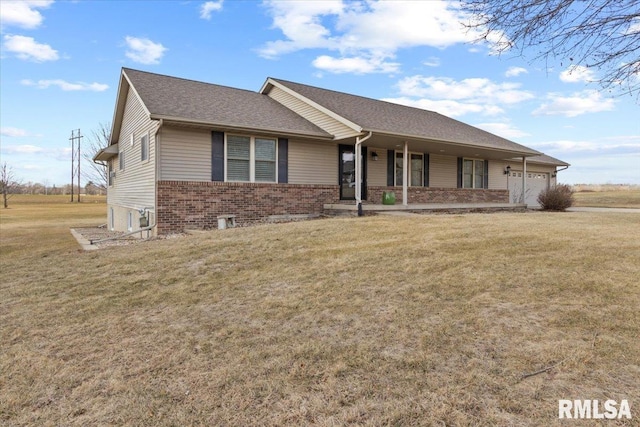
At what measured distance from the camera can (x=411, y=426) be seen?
223cm

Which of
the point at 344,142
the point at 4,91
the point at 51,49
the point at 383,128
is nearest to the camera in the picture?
the point at 383,128

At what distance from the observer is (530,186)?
22.3 m

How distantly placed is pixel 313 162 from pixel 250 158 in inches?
91.9

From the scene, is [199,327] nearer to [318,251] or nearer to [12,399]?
[12,399]

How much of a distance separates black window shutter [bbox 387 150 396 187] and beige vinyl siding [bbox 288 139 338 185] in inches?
97.2

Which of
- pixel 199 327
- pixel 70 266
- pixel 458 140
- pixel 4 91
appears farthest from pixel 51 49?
pixel 199 327

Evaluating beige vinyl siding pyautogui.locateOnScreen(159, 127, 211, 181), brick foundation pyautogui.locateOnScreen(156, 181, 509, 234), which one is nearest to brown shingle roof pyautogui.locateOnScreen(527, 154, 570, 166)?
brick foundation pyautogui.locateOnScreen(156, 181, 509, 234)

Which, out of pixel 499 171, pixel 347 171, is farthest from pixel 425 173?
pixel 499 171

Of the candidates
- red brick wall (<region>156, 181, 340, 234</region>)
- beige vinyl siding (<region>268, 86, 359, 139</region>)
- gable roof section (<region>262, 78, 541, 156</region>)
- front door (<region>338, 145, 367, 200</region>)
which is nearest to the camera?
red brick wall (<region>156, 181, 340, 234</region>)

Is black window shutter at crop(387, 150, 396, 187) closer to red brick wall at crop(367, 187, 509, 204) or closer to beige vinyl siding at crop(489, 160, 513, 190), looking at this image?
red brick wall at crop(367, 187, 509, 204)

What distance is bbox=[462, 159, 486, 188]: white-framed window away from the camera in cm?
1795

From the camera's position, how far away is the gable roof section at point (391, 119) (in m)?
13.0

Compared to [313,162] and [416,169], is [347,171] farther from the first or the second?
[416,169]

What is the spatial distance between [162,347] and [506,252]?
16.0 feet
